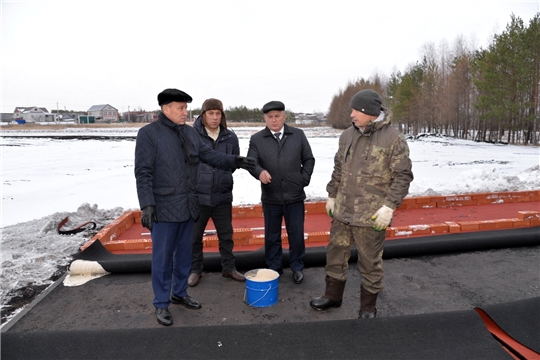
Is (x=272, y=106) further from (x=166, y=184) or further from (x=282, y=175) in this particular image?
(x=166, y=184)

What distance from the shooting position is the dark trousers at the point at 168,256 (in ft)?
10.3

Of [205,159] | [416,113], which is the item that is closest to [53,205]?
[205,159]

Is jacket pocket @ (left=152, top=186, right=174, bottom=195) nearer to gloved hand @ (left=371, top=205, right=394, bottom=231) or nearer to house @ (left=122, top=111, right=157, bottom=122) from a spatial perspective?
gloved hand @ (left=371, top=205, right=394, bottom=231)

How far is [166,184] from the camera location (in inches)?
122

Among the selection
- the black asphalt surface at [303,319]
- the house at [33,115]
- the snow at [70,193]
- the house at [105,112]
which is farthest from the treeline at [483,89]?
the house at [33,115]

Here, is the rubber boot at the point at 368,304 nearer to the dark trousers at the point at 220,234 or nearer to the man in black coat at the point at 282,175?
the man in black coat at the point at 282,175

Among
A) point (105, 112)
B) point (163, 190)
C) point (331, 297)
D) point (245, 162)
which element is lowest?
point (331, 297)

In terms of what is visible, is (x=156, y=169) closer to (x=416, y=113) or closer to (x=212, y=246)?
(x=212, y=246)

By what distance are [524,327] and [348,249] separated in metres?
1.35

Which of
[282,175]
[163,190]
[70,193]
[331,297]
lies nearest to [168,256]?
[163,190]

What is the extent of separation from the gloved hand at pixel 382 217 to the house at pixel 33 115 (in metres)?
104

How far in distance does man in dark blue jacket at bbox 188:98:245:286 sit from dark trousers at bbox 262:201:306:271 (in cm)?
41

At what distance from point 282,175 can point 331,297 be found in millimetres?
1264

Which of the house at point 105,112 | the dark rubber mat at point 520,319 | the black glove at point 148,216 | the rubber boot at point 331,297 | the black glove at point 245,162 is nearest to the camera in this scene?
the dark rubber mat at point 520,319
